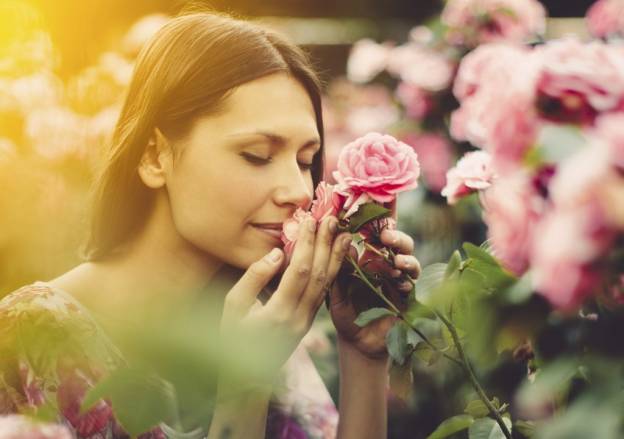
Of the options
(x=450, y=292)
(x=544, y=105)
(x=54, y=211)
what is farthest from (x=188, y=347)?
(x=54, y=211)

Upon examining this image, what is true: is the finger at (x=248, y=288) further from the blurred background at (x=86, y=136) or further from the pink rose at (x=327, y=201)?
the blurred background at (x=86, y=136)

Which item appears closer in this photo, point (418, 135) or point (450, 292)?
point (450, 292)

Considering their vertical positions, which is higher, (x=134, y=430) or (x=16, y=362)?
(x=134, y=430)

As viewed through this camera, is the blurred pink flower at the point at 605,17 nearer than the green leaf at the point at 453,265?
No

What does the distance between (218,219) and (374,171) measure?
0.33 metres

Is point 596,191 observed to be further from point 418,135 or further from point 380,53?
point 380,53

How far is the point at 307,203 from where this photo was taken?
4.62 feet

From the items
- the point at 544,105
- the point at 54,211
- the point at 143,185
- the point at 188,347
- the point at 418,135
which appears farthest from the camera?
the point at 418,135

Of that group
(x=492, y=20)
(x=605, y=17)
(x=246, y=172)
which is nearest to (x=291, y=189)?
(x=246, y=172)

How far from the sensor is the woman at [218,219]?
1310 millimetres

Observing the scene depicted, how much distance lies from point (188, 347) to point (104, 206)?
751 millimetres

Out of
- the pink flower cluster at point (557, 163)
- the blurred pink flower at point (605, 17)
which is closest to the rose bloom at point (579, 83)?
the pink flower cluster at point (557, 163)

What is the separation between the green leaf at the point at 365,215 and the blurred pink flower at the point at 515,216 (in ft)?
1.48

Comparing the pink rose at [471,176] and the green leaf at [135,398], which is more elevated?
the pink rose at [471,176]
